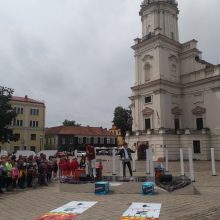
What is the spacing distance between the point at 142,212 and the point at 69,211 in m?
2.11

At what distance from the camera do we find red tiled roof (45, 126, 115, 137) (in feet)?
260

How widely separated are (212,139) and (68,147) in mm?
45124

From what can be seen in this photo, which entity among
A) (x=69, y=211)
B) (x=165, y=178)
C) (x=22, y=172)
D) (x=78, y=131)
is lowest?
(x=69, y=211)

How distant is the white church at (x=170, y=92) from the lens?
138 ft

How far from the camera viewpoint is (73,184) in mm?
12102

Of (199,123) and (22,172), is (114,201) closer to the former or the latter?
(22,172)

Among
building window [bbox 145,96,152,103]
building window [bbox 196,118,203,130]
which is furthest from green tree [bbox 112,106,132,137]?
building window [bbox 196,118,203,130]

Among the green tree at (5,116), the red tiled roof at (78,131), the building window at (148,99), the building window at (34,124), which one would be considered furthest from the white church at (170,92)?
the red tiled roof at (78,131)

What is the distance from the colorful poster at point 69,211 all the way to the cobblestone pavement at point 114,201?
9.3 inches

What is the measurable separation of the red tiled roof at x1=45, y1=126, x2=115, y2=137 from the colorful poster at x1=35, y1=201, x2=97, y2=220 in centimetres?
6974

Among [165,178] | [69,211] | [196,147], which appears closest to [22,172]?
[69,211]

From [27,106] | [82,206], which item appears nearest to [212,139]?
[82,206]

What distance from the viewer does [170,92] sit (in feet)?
151

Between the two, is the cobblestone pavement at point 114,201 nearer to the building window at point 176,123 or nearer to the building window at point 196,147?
the building window at point 196,147
